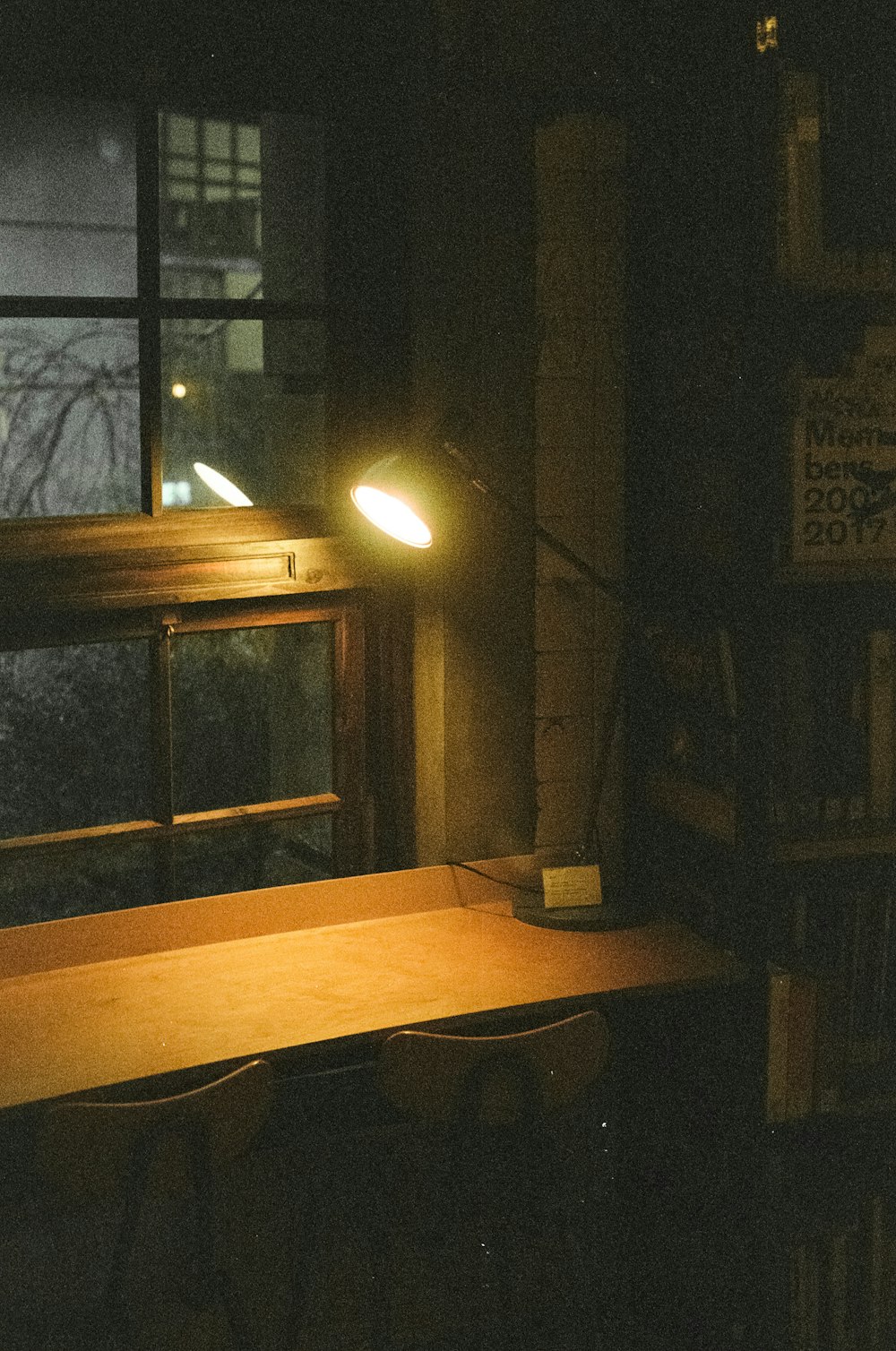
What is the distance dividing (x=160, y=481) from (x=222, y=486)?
158 mm

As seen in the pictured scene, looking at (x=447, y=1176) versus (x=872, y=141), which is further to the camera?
(x=447, y=1176)

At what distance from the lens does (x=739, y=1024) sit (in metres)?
3.36

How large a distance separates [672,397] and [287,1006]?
5.44 ft

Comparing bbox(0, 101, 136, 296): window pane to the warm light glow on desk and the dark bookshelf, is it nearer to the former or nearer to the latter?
the warm light glow on desk

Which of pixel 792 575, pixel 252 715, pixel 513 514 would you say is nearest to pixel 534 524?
pixel 513 514

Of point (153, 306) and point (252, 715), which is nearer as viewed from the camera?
point (153, 306)

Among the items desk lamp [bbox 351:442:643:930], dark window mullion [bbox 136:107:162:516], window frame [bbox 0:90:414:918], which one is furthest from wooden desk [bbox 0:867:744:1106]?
dark window mullion [bbox 136:107:162:516]

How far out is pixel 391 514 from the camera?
320cm

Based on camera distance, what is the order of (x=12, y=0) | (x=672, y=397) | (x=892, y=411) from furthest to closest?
(x=672, y=397)
(x=892, y=411)
(x=12, y=0)

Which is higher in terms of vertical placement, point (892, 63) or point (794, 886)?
point (892, 63)

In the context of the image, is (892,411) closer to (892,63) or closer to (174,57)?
(892,63)

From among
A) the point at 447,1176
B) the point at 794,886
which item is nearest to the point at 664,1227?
the point at 447,1176

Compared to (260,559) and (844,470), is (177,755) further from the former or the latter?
(844,470)

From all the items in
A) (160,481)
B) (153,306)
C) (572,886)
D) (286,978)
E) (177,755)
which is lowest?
(286,978)
